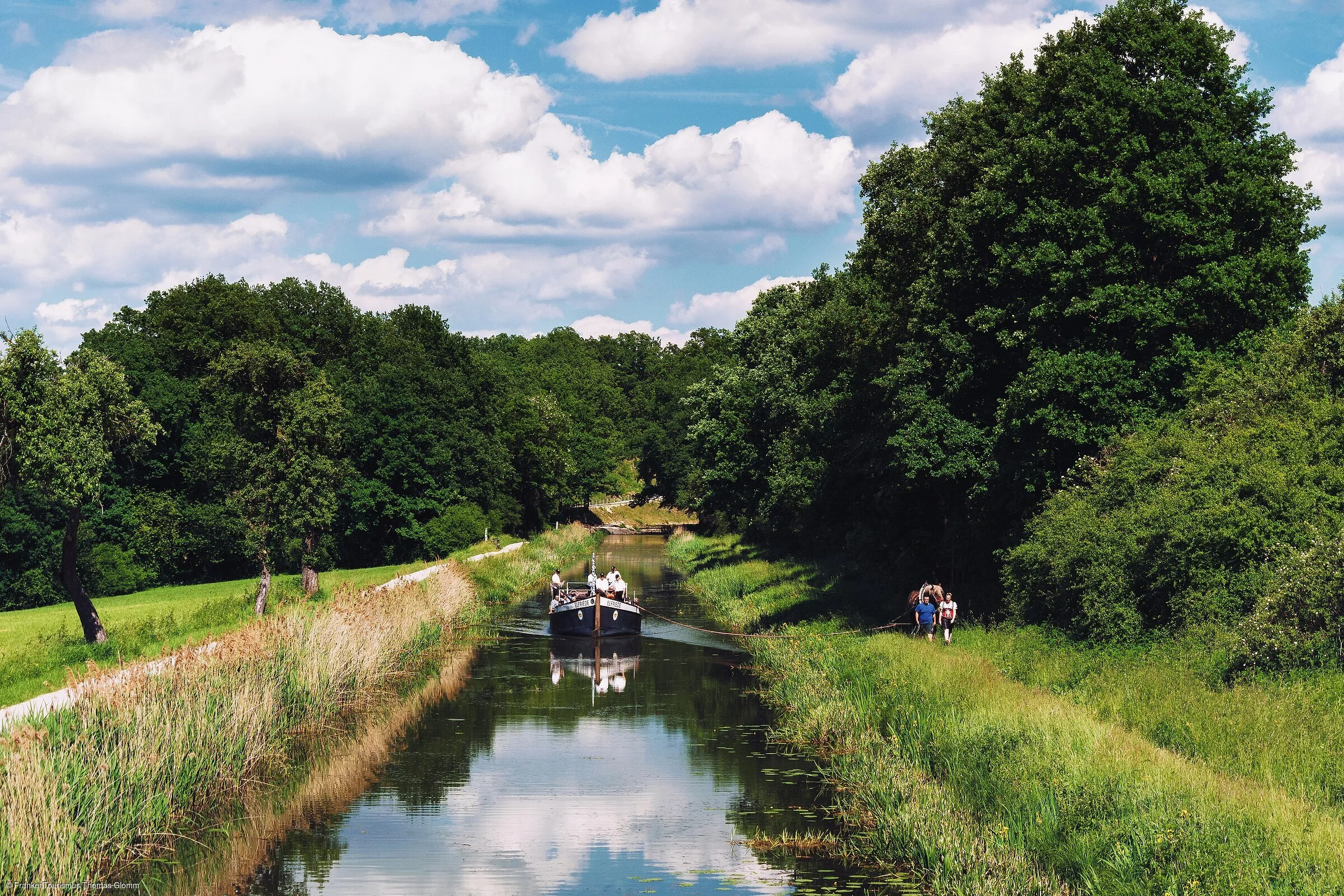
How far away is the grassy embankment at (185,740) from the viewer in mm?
13438

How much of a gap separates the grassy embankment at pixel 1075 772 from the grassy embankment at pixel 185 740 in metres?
9.42

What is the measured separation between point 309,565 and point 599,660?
15.1 metres

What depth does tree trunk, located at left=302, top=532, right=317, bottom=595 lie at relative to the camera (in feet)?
146

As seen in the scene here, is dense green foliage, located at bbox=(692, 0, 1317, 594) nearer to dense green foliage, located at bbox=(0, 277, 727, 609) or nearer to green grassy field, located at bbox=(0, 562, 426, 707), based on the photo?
green grassy field, located at bbox=(0, 562, 426, 707)

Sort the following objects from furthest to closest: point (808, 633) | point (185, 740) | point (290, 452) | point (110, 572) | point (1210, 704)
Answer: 1. point (110, 572)
2. point (290, 452)
3. point (808, 633)
4. point (185, 740)
5. point (1210, 704)

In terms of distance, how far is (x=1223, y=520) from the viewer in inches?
869

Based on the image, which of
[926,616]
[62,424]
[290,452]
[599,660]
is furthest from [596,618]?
[62,424]

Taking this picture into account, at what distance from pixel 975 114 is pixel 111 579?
156ft

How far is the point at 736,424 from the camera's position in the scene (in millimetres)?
61750

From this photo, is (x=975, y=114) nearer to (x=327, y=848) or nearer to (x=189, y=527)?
(x=327, y=848)

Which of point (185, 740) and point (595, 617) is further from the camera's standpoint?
point (595, 617)

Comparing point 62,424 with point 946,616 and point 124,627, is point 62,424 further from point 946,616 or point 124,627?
point 946,616

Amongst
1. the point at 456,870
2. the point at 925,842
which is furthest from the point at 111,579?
the point at 925,842

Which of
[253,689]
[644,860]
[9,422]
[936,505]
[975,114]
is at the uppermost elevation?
[975,114]
